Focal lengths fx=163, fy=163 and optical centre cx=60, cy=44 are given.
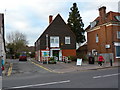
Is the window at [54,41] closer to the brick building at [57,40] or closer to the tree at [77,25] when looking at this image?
the brick building at [57,40]

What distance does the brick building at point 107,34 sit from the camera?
29188 mm

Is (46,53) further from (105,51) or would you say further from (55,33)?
(105,51)

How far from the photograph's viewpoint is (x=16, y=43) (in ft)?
204

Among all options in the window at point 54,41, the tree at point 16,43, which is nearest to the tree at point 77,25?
the window at point 54,41

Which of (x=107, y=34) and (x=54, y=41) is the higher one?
(x=107, y=34)

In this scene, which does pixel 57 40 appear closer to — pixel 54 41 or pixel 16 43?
pixel 54 41

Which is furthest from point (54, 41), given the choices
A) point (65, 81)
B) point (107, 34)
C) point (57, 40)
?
point (65, 81)

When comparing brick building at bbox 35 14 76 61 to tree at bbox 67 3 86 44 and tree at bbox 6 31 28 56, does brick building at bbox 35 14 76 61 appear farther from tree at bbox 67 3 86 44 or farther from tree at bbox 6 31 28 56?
tree at bbox 6 31 28 56

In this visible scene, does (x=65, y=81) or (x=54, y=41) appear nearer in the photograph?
(x=65, y=81)

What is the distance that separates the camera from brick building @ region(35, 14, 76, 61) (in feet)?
108

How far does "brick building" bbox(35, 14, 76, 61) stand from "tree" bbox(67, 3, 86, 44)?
31.0 feet

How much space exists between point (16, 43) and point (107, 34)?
40.8 metres

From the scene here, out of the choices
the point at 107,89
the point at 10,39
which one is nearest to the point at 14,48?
the point at 10,39

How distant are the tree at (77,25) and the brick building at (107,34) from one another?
8.98 m
